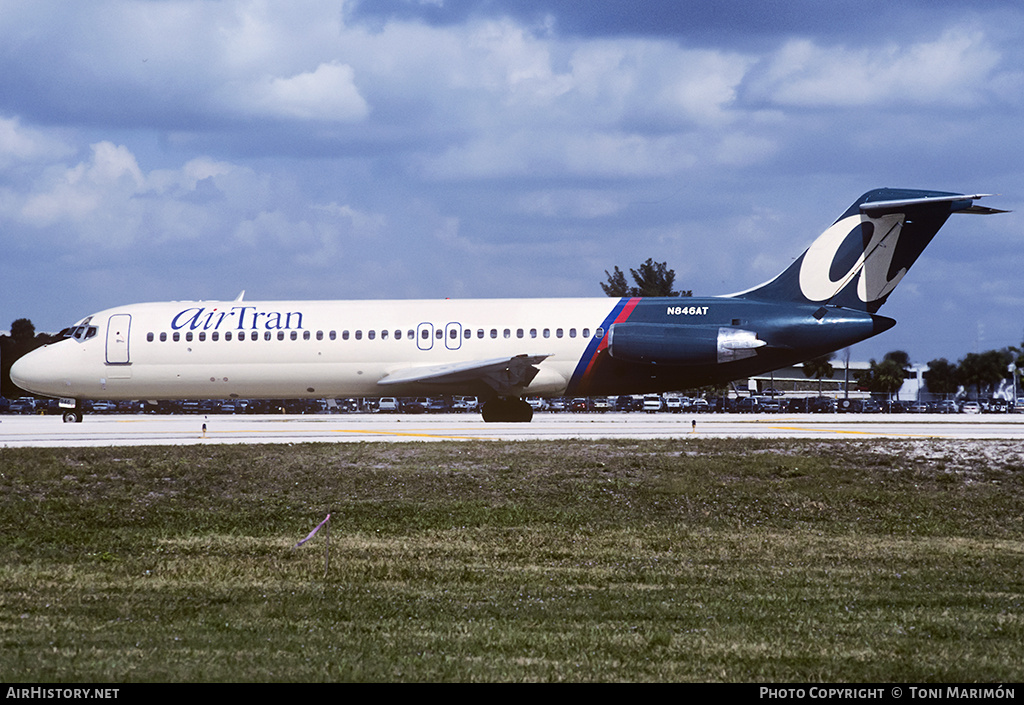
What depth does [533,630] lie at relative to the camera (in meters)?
9.91

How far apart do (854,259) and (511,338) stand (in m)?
11.7

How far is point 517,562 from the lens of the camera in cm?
1409

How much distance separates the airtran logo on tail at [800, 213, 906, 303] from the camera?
3612 centimetres

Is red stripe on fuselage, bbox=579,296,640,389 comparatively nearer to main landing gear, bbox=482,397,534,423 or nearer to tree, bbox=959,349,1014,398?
main landing gear, bbox=482,397,534,423

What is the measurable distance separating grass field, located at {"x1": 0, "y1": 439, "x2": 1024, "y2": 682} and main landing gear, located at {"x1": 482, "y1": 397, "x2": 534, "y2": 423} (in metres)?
12.9

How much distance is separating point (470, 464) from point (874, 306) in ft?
65.0

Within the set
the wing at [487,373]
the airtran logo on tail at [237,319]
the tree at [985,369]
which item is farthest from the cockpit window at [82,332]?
the tree at [985,369]

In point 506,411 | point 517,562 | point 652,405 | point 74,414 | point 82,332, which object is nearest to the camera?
point 517,562

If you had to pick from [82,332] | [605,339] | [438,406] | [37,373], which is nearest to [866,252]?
[605,339]

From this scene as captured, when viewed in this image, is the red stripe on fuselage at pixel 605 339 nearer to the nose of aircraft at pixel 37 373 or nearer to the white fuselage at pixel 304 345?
the white fuselage at pixel 304 345

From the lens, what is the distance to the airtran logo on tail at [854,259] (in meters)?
36.1

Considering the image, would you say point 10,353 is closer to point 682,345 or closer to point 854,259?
point 682,345
